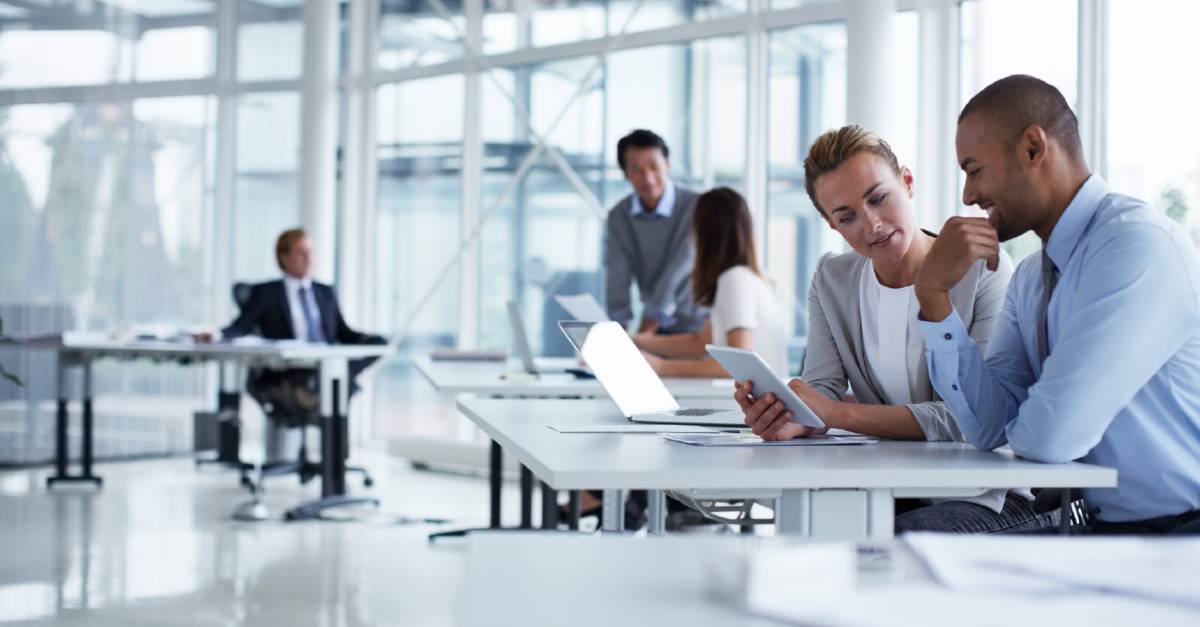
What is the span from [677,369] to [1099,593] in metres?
3.13

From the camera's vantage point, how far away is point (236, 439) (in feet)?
25.5

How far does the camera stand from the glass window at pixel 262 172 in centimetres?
882

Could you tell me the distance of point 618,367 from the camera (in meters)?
2.39

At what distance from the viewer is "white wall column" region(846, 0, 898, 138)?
5.48 m

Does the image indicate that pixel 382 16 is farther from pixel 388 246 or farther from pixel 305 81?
pixel 388 246

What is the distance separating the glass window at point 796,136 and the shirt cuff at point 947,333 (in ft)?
14.6

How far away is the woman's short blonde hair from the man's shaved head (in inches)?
17.4

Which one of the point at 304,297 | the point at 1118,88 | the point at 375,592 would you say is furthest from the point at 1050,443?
the point at 304,297

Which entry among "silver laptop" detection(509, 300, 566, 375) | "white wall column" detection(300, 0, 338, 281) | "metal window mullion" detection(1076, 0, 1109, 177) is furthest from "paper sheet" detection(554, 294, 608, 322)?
"white wall column" detection(300, 0, 338, 281)

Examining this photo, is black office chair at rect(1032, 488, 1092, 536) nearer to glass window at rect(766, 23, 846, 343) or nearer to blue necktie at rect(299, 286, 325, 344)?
glass window at rect(766, 23, 846, 343)

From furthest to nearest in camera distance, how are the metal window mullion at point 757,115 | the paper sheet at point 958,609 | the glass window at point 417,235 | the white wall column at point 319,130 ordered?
1. the white wall column at point 319,130
2. the glass window at point 417,235
3. the metal window mullion at point 757,115
4. the paper sheet at point 958,609

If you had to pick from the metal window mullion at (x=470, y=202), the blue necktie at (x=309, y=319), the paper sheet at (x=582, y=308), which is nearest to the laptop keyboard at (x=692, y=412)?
the paper sheet at (x=582, y=308)

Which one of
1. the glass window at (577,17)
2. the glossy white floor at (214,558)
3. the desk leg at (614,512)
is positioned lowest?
the glossy white floor at (214,558)

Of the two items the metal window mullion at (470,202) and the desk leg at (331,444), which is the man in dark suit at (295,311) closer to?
the desk leg at (331,444)
